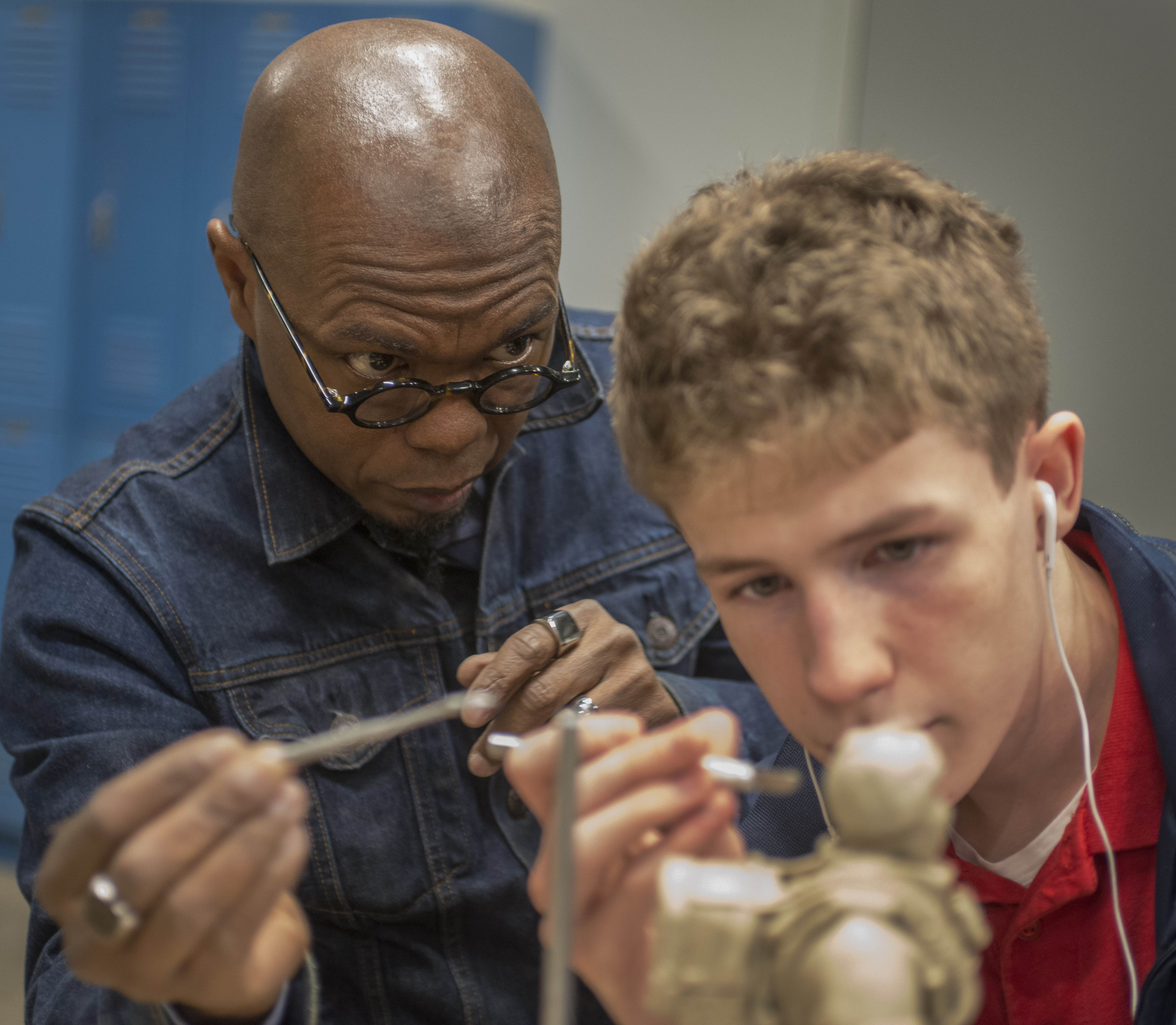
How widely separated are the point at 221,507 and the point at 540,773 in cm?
86

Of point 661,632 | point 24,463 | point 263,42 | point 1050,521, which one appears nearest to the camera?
point 1050,521

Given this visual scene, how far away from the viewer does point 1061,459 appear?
950 millimetres

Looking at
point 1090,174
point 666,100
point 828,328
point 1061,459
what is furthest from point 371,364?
point 666,100

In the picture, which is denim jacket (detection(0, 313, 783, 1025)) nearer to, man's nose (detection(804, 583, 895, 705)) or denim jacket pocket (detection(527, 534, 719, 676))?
denim jacket pocket (detection(527, 534, 719, 676))

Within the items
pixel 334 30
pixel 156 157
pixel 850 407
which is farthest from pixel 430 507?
pixel 156 157

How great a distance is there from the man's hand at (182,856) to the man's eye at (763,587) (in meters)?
0.36

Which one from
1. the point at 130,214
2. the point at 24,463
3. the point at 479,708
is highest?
the point at 479,708

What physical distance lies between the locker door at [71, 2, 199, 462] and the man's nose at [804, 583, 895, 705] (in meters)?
2.26

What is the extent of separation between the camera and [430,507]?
1383mm

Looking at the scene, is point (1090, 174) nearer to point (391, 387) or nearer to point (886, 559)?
point (391, 387)

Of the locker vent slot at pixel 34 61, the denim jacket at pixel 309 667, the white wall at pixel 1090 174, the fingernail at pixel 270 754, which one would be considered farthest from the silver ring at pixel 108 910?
the locker vent slot at pixel 34 61

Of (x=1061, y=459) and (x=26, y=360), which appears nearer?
(x=1061, y=459)

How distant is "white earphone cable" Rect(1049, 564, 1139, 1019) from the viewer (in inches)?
36.5

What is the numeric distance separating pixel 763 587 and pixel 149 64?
235 cm
